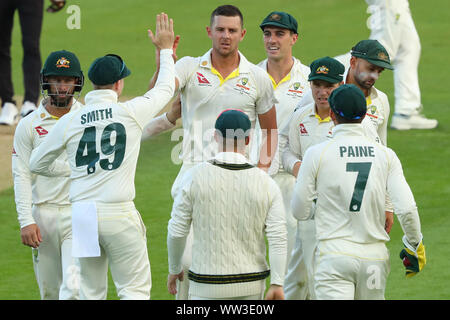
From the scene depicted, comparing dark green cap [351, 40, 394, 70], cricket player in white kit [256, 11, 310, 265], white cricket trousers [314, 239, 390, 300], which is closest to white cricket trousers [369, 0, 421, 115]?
cricket player in white kit [256, 11, 310, 265]

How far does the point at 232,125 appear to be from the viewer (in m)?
5.93

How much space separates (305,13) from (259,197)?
51.2 feet

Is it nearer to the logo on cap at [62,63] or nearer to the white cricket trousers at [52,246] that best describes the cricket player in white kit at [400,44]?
the logo on cap at [62,63]

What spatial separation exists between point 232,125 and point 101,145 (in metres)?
0.96

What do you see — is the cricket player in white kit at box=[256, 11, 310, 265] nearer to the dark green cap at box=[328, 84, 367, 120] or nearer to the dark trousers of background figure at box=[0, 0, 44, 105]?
the dark green cap at box=[328, 84, 367, 120]

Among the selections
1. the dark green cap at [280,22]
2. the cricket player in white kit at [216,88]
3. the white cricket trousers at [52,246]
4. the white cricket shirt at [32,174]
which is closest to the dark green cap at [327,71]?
the cricket player in white kit at [216,88]

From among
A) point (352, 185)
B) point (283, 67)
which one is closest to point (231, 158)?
point (352, 185)

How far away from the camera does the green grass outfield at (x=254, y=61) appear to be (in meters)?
8.81

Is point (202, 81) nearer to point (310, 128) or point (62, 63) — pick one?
point (310, 128)

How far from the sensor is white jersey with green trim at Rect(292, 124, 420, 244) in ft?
19.5

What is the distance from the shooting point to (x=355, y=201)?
234 inches

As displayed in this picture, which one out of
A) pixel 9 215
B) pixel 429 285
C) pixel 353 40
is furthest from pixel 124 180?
pixel 353 40

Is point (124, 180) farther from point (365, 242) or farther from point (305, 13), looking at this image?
point (305, 13)
